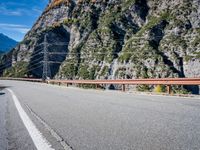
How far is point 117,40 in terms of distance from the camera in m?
109

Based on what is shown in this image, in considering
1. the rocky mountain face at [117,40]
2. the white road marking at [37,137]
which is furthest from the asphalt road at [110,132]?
the rocky mountain face at [117,40]

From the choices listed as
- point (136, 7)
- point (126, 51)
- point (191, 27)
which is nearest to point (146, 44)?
point (126, 51)

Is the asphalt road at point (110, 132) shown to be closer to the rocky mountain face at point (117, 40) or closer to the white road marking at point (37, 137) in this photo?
the white road marking at point (37, 137)

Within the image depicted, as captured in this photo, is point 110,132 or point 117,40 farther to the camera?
point 117,40

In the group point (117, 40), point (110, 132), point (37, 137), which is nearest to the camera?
point (37, 137)

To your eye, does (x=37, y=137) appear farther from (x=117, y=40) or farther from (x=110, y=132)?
(x=117, y=40)

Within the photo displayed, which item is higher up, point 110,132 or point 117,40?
point 117,40

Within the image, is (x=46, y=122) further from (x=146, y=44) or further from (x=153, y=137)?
(x=146, y=44)

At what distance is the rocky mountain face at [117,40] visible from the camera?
85.6 metres

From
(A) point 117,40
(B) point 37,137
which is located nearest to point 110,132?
(B) point 37,137

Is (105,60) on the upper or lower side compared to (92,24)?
lower

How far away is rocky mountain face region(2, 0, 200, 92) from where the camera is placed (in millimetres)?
85562

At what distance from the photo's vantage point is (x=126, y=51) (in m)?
96.4

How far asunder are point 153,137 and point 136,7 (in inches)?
4520
